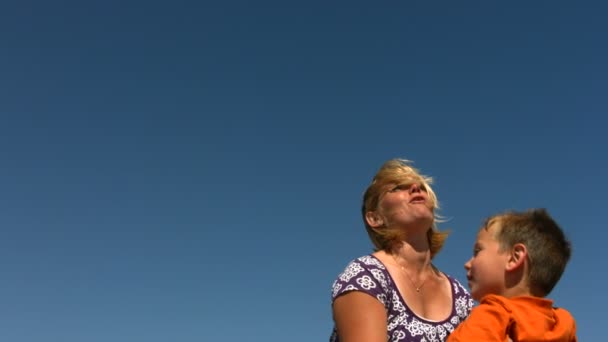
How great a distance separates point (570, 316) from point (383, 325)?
48.0 inches

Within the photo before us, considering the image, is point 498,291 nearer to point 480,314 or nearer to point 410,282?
point 480,314

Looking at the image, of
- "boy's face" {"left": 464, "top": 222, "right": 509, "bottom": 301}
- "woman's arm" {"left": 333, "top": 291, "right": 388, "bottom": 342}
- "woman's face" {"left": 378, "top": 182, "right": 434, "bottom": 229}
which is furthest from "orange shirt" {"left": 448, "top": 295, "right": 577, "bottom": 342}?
"woman's face" {"left": 378, "top": 182, "right": 434, "bottom": 229}

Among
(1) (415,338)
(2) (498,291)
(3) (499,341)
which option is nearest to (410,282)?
(1) (415,338)

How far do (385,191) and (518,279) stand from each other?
5.44 feet

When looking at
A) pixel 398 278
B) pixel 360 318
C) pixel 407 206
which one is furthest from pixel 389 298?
pixel 407 206

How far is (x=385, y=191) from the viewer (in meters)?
5.73

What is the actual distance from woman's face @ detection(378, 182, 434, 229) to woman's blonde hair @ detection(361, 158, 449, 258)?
45 millimetres

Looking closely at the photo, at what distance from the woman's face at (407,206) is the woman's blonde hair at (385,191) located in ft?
0.15

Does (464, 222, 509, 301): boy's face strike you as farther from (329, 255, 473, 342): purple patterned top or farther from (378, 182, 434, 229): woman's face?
(378, 182, 434, 229): woman's face

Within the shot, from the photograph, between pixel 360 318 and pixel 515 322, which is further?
pixel 360 318

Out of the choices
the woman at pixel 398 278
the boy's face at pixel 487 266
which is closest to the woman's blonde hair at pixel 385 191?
the woman at pixel 398 278

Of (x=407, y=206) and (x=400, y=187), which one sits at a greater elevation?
(x=400, y=187)

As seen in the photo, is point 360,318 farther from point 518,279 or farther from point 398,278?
point 518,279

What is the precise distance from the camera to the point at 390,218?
5621 millimetres
